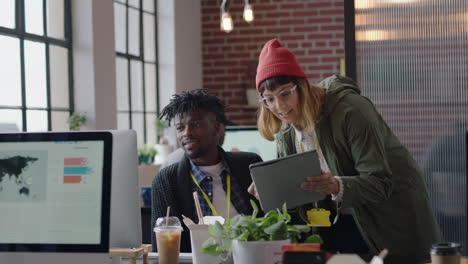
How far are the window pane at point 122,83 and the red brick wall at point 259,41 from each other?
1.46 metres

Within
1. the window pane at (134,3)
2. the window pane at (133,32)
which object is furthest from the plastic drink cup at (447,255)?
the window pane at (134,3)

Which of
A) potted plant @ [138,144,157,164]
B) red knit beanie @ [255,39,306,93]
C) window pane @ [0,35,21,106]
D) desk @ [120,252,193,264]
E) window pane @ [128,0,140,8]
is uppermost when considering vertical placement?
window pane @ [128,0,140,8]

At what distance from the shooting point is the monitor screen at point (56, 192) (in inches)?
69.1

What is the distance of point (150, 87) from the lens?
23.4 feet

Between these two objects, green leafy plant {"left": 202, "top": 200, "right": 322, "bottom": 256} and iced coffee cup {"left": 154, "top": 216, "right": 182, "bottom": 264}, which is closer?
green leafy plant {"left": 202, "top": 200, "right": 322, "bottom": 256}

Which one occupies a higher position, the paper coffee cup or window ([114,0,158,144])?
window ([114,0,158,144])

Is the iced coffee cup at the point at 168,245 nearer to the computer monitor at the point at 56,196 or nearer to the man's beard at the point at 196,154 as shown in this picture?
the computer monitor at the point at 56,196

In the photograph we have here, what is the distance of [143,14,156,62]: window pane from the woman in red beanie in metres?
4.64

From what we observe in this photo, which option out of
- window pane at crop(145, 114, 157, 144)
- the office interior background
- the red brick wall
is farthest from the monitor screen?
the red brick wall

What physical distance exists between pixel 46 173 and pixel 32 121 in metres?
3.34

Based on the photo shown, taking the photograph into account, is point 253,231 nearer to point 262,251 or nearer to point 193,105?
point 262,251

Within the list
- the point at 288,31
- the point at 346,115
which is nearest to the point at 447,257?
the point at 346,115

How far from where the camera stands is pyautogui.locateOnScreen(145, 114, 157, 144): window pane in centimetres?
697

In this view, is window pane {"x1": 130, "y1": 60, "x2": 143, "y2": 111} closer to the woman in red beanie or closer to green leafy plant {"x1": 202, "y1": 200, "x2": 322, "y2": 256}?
the woman in red beanie
